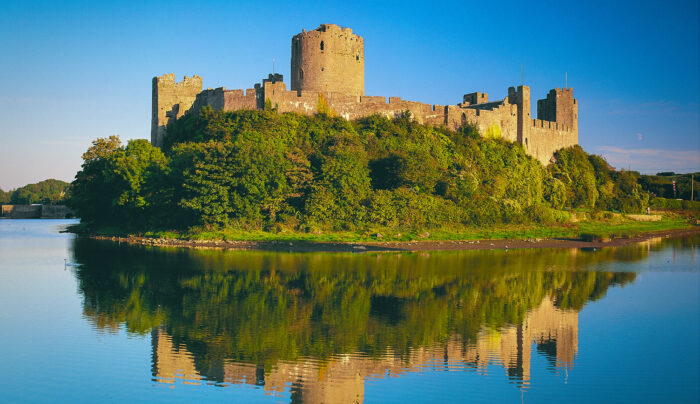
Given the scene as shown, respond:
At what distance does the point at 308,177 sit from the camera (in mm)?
26891

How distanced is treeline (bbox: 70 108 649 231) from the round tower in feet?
9.66

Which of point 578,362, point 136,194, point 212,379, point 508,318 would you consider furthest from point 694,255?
point 136,194

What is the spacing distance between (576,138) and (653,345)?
36347mm

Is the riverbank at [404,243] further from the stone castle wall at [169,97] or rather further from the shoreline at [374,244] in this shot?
the stone castle wall at [169,97]

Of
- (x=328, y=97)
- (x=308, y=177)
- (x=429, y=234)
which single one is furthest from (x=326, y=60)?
(x=429, y=234)

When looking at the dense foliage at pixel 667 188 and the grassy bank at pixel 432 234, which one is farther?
the dense foliage at pixel 667 188

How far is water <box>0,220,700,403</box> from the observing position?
24.7 feet

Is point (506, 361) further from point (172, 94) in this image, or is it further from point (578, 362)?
point (172, 94)

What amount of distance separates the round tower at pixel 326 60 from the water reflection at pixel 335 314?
15.6 metres

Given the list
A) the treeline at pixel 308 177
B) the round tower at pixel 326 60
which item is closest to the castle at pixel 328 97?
the round tower at pixel 326 60

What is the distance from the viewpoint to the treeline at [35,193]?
94312 millimetres

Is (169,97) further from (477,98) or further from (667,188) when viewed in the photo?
(667,188)

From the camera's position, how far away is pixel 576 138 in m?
42.9

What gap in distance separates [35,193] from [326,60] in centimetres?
8662
